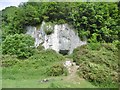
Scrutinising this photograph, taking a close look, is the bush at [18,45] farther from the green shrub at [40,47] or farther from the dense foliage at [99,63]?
the dense foliage at [99,63]

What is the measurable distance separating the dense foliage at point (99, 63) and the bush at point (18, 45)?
183 centimetres

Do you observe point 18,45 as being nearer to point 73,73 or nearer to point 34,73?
point 34,73

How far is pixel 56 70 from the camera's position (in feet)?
26.5

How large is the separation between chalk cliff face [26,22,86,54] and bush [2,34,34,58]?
0.41m

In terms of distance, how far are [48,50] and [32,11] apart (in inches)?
79.0

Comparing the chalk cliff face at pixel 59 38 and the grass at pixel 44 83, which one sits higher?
the chalk cliff face at pixel 59 38

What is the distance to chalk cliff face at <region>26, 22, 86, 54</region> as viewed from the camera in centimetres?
A: 1044

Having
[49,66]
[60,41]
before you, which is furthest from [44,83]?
[60,41]

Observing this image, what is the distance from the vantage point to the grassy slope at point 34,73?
280 inches

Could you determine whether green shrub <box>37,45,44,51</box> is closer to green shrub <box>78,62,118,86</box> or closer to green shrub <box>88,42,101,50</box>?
green shrub <box>88,42,101,50</box>

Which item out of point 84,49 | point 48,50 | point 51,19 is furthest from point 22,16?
point 84,49

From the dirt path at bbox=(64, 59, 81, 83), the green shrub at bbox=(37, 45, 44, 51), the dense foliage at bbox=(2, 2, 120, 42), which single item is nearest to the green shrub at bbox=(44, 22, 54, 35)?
the dense foliage at bbox=(2, 2, 120, 42)

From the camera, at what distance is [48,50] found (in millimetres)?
10109

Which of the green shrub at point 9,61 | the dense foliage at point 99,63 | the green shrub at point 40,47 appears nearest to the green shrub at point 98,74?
the dense foliage at point 99,63
